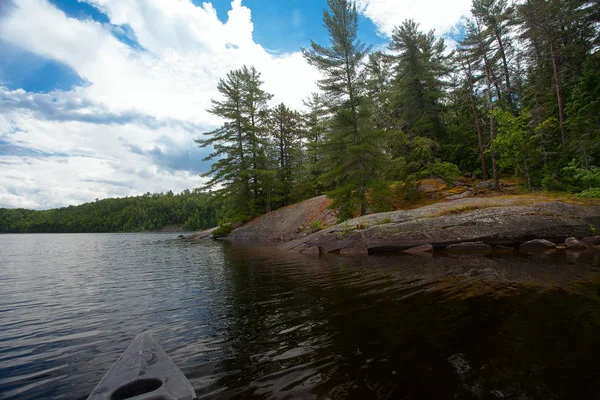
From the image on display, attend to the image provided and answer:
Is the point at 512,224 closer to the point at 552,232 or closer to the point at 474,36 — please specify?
the point at 552,232

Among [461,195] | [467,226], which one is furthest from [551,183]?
[467,226]

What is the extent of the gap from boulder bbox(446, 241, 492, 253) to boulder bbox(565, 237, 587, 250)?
2.91m

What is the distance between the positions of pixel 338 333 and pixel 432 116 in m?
27.7

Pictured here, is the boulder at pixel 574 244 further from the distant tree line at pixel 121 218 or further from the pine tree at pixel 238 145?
the distant tree line at pixel 121 218

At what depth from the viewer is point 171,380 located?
2.88 meters

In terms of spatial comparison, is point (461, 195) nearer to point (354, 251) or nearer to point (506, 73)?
point (354, 251)

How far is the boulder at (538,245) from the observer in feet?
38.8

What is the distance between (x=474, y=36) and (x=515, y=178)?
1261cm

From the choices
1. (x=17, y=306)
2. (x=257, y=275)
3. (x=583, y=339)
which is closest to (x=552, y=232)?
(x=583, y=339)

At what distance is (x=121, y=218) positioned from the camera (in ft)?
421

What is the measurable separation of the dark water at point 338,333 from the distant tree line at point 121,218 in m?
115

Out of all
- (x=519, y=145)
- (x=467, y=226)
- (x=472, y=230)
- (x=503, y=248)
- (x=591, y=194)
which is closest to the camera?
(x=503, y=248)

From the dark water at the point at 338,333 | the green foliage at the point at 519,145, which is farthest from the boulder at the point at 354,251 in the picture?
the green foliage at the point at 519,145

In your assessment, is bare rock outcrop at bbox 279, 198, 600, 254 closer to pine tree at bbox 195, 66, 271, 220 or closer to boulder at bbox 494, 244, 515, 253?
boulder at bbox 494, 244, 515, 253
